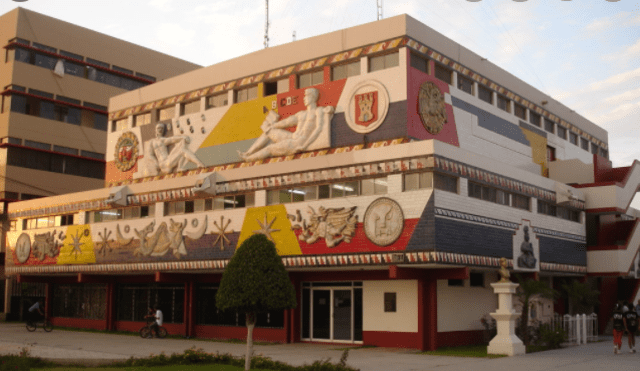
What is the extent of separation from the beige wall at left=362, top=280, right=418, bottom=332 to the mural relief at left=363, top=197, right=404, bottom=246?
248 centimetres

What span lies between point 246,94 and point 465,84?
1057 centimetres

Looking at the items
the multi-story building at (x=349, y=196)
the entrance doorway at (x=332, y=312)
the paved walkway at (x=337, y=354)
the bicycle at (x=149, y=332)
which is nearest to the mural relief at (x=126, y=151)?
the multi-story building at (x=349, y=196)

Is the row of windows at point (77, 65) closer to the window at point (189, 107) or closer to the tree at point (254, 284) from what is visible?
the window at point (189, 107)

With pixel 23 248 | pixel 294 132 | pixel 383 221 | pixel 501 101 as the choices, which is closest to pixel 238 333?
pixel 294 132

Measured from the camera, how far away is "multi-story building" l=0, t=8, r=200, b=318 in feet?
166

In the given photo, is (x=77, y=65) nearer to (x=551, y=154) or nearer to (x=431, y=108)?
(x=431, y=108)

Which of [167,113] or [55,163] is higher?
[167,113]

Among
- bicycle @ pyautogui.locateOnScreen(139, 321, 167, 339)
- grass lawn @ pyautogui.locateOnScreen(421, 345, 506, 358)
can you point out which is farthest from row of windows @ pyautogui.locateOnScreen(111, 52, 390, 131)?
grass lawn @ pyautogui.locateOnScreen(421, 345, 506, 358)

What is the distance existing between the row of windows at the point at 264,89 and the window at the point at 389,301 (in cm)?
940

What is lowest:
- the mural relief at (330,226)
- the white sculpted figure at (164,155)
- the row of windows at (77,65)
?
the mural relief at (330,226)

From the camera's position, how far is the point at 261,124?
3222 cm

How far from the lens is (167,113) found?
125 ft

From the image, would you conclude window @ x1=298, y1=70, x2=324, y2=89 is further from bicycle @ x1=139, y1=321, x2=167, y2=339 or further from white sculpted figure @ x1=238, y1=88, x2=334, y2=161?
bicycle @ x1=139, y1=321, x2=167, y2=339

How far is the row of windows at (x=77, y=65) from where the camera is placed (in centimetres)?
5169
